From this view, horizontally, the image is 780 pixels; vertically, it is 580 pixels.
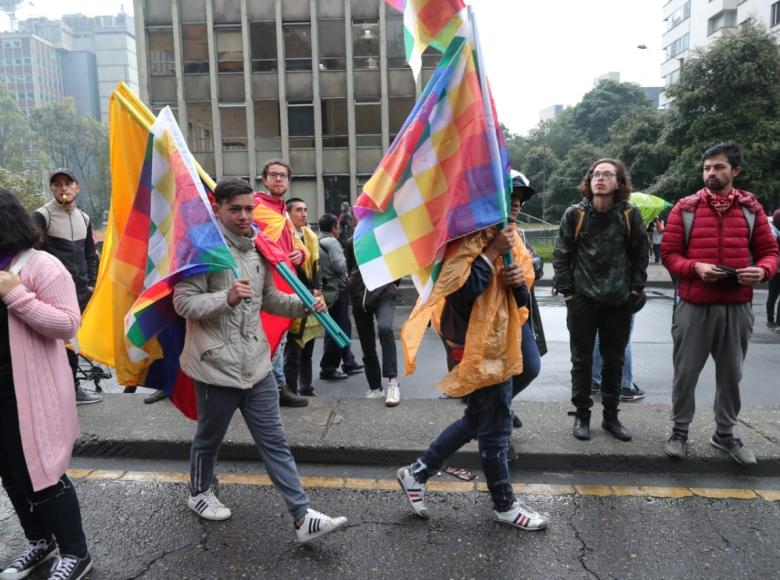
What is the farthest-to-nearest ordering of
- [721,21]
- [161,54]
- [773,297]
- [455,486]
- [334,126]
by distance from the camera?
[721,21]
[334,126]
[161,54]
[773,297]
[455,486]

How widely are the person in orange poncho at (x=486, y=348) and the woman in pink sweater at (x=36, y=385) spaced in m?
1.66

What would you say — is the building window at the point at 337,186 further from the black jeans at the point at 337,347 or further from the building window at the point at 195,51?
the black jeans at the point at 337,347

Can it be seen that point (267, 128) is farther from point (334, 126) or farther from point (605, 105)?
point (605, 105)

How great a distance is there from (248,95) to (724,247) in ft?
92.0

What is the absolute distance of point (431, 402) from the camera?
4953mm

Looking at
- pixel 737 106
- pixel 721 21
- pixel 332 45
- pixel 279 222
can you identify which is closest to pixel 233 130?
pixel 332 45

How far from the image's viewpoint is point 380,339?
18.3 feet

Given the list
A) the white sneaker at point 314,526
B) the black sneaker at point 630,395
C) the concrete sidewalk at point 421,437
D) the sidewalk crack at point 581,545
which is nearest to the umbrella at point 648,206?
the black sneaker at point 630,395

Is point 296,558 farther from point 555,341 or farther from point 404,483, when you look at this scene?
point 555,341

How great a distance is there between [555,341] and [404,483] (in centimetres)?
569

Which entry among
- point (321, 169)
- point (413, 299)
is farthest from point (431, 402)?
point (321, 169)

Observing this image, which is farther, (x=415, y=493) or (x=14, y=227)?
(x=415, y=493)

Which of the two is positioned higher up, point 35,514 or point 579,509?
point 35,514

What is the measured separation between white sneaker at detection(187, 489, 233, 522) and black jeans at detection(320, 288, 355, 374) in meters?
2.83
